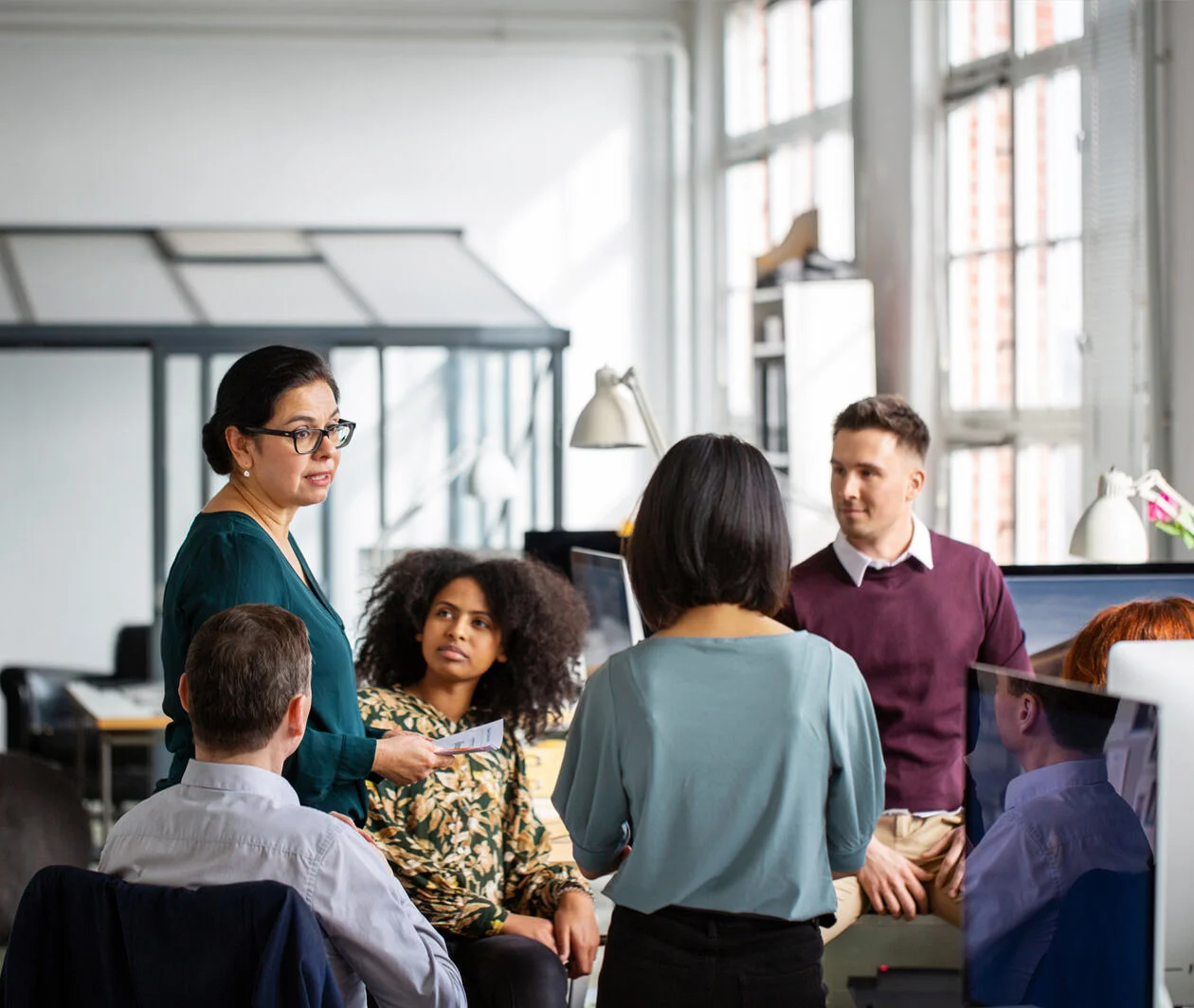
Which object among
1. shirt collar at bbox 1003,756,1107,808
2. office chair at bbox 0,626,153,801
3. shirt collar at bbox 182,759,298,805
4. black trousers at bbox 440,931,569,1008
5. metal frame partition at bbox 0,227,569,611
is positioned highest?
metal frame partition at bbox 0,227,569,611

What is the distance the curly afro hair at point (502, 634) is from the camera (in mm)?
2498

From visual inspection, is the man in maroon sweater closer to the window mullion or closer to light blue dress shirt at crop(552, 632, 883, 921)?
light blue dress shirt at crop(552, 632, 883, 921)

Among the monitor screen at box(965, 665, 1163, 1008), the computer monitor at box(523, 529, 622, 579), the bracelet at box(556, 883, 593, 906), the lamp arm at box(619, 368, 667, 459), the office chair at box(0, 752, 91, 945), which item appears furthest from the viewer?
the lamp arm at box(619, 368, 667, 459)

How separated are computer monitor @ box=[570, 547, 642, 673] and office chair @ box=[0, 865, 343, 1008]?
1.34 metres

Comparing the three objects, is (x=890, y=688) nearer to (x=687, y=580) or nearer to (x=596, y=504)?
(x=687, y=580)

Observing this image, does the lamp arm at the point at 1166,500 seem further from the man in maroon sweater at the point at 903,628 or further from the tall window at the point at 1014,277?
the tall window at the point at 1014,277

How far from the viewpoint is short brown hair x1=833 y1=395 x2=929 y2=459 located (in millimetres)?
2725

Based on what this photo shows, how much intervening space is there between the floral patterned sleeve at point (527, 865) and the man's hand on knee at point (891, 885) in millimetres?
473

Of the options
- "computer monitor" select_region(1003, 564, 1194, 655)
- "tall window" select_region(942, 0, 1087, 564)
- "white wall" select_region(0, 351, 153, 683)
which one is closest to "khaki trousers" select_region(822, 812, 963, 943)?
"computer monitor" select_region(1003, 564, 1194, 655)

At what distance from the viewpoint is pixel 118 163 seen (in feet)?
25.0

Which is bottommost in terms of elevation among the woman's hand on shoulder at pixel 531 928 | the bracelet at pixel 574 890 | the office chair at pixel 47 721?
the office chair at pixel 47 721

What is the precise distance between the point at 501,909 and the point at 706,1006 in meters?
0.64

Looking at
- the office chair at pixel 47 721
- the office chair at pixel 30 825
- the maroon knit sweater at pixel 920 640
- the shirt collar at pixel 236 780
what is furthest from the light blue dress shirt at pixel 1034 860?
the office chair at pixel 47 721

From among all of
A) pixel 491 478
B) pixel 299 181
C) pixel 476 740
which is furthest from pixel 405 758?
pixel 299 181
